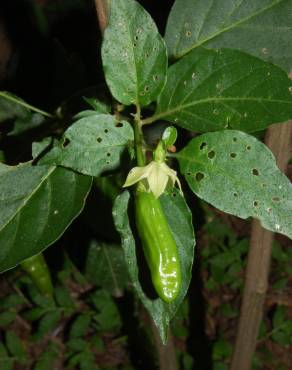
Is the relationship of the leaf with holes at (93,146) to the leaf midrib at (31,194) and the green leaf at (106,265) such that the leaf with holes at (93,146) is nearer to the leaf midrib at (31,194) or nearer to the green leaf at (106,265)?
the leaf midrib at (31,194)

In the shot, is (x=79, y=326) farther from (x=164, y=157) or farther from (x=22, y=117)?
(x=164, y=157)

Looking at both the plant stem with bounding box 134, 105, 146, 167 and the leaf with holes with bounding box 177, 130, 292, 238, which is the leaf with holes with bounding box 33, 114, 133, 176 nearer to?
the plant stem with bounding box 134, 105, 146, 167

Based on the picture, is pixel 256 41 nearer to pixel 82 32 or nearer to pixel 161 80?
pixel 161 80

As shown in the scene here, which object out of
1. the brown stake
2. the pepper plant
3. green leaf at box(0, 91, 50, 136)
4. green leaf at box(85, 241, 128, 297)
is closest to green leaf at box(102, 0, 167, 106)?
the pepper plant

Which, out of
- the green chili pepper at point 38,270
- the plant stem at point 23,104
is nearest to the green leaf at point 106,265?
the green chili pepper at point 38,270

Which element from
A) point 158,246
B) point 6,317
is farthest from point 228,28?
point 6,317

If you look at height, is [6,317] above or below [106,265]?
below
